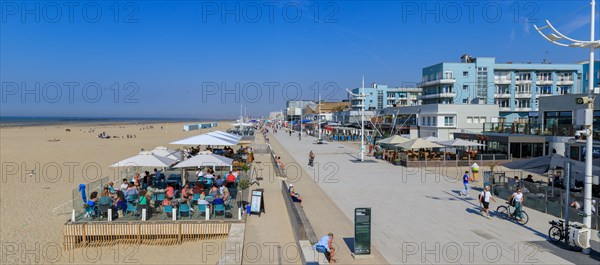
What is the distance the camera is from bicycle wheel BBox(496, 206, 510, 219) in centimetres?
1308

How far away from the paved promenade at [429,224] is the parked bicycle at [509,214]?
208mm

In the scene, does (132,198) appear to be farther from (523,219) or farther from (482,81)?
(482,81)

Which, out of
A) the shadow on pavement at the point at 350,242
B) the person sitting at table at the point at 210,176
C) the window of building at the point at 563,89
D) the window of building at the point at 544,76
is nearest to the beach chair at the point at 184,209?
the person sitting at table at the point at 210,176

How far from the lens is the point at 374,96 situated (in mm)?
94750

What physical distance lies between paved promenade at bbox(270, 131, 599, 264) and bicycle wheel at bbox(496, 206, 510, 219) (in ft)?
1.12

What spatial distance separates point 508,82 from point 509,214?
49634mm

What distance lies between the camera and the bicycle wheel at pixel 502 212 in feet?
42.9

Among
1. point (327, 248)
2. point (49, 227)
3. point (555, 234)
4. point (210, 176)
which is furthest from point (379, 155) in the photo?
point (327, 248)

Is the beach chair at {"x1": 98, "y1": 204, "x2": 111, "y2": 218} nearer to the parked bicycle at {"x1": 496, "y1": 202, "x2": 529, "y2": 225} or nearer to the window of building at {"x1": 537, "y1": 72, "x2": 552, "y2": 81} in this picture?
the parked bicycle at {"x1": 496, "y1": 202, "x2": 529, "y2": 225}

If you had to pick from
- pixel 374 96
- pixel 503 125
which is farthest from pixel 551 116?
pixel 374 96

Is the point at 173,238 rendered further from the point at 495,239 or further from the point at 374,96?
the point at 374,96

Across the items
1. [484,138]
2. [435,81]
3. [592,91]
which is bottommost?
[484,138]

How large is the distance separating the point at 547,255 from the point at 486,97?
1992 inches

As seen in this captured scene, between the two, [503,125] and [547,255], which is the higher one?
[503,125]
